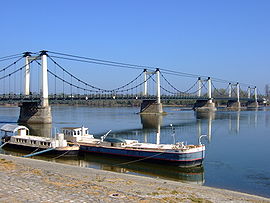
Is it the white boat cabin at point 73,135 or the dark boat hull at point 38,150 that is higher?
the white boat cabin at point 73,135

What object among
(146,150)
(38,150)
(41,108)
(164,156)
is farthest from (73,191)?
(41,108)

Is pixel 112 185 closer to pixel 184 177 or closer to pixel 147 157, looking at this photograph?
pixel 184 177

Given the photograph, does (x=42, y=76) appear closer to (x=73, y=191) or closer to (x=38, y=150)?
(x=38, y=150)

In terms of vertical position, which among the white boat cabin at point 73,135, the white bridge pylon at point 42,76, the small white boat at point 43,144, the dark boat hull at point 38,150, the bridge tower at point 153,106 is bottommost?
the dark boat hull at point 38,150

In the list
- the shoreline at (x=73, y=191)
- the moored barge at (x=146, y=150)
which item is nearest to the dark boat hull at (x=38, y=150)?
the moored barge at (x=146, y=150)

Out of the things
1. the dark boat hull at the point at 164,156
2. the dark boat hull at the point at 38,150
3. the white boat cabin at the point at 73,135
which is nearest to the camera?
the dark boat hull at the point at 164,156

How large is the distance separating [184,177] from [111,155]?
9975 mm

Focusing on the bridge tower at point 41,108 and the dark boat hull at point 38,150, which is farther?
the bridge tower at point 41,108

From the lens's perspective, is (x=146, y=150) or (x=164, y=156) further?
(x=146, y=150)

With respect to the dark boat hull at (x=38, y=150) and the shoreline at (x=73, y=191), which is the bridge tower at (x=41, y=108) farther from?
the shoreline at (x=73, y=191)

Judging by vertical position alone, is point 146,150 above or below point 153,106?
below

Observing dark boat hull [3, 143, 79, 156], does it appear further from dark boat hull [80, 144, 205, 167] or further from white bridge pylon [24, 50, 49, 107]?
white bridge pylon [24, 50, 49, 107]

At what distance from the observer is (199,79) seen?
190 metres

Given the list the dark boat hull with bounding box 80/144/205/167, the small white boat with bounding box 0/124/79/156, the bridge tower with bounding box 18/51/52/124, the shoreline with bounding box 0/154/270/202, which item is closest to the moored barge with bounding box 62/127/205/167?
the dark boat hull with bounding box 80/144/205/167
